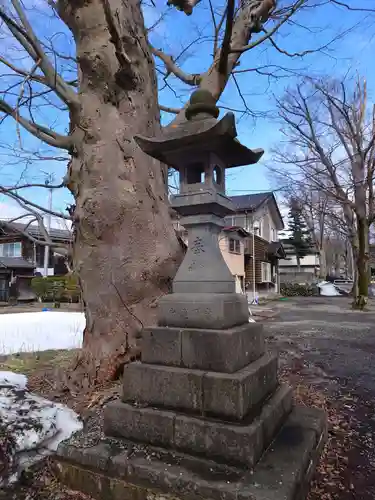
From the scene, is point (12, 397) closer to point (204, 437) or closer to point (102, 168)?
point (204, 437)

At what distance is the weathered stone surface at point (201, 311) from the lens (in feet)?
9.11

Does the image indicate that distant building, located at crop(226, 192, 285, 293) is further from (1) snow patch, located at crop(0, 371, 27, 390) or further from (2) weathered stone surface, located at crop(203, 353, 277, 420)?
(2) weathered stone surface, located at crop(203, 353, 277, 420)

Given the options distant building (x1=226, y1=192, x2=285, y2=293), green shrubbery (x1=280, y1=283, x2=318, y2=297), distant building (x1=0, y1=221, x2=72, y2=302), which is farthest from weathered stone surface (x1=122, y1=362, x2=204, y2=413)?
green shrubbery (x1=280, y1=283, x2=318, y2=297)

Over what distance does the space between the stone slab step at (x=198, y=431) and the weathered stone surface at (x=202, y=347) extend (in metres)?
0.38

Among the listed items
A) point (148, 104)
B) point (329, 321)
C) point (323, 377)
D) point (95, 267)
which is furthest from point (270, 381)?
point (329, 321)

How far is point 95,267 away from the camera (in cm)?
444

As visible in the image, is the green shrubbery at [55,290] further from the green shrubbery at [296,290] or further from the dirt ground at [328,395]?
the green shrubbery at [296,290]

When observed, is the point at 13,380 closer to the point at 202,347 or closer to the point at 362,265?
the point at 202,347

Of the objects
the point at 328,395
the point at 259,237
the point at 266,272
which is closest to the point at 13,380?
the point at 328,395

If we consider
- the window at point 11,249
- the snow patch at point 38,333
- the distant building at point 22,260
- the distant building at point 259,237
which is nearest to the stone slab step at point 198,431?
the snow patch at point 38,333

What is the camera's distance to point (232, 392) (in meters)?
2.44

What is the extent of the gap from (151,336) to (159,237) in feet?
6.24

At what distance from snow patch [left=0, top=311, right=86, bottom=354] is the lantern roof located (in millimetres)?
5225

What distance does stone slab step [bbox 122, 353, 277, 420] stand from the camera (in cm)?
245
